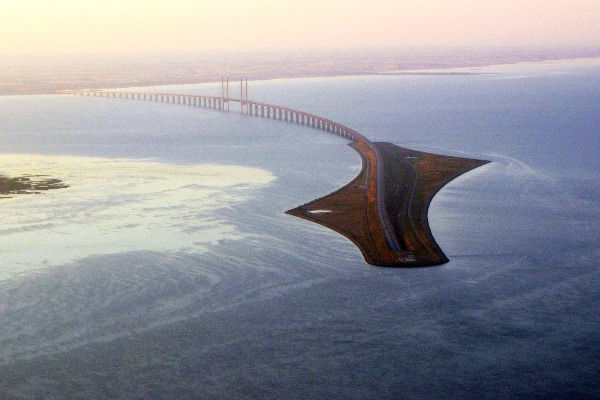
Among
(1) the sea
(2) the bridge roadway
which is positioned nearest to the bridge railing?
(2) the bridge roadway

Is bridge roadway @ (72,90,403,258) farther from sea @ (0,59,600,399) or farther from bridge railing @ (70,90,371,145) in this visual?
sea @ (0,59,600,399)

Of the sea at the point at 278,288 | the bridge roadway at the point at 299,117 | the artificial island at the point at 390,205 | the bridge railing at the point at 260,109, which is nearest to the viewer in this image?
the sea at the point at 278,288

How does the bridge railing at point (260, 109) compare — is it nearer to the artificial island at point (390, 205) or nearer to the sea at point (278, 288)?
the artificial island at point (390, 205)

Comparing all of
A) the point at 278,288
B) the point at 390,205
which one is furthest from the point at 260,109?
the point at 278,288

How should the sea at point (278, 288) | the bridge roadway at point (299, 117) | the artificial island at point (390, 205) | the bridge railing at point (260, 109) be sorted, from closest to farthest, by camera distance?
the sea at point (278, 288), the artificial island at point (390, 205), the bridge roadway at point (299, 117), the bridge railing at point (260, 109)

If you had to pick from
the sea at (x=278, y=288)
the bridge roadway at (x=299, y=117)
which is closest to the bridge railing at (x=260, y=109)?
the bridge roadway at (x=299, y=117)

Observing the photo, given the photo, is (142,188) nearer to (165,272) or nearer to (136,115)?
(165,272)
